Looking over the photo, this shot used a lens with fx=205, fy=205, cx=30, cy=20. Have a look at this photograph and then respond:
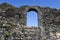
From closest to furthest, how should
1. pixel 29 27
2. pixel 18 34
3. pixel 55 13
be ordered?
1. pixel 18 34
2. pixel 29 27
3. pixel 55 13

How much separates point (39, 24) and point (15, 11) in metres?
2.05

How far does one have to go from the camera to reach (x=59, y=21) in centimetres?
1510

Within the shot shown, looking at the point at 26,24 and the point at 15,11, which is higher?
the point at 15,11

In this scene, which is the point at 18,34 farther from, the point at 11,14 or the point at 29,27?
the point at 11,14

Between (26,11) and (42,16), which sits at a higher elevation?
(26,11)

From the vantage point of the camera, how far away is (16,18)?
15.0 metres

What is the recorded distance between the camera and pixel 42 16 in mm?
15031

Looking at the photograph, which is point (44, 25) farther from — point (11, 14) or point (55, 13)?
point (11, 14)

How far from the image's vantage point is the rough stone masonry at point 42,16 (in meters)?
14.7

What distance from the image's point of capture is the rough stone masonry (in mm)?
14706

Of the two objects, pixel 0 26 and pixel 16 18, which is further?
pixel 16 18

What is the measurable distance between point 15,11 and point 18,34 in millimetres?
2439

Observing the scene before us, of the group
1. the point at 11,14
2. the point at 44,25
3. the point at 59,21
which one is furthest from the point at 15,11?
the point at 59,21

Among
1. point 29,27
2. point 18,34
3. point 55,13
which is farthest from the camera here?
point 55,13
